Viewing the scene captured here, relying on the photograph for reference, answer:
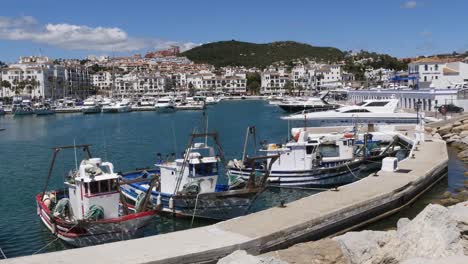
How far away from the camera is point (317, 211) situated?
15586 mm

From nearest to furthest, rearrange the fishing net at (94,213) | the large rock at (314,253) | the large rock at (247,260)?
the large rock at (247,260)
the large rock at (314,253)
the fishing net at (94,213)

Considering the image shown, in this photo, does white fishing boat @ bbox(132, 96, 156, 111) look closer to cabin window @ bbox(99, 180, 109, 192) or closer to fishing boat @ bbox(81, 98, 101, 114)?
fishing boat @ bbox(81, 98, 101, 114)

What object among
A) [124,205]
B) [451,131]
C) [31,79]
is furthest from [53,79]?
[124,205]

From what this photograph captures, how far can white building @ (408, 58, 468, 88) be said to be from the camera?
77188 millimetres

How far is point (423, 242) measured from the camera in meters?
8.48

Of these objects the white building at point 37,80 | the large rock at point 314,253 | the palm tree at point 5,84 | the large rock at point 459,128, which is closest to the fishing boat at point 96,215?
the large rock at point 314,253

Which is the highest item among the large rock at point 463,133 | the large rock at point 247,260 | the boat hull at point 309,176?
the large rock at point 247,260

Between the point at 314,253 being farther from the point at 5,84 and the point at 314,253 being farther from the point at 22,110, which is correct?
the point at 5,84

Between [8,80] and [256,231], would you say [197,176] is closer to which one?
[256,231]

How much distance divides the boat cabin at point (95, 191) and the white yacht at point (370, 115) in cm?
3620

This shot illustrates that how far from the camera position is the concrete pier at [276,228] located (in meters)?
11.6

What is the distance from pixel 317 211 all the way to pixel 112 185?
6.81 meters

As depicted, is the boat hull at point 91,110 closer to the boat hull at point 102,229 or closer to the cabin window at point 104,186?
the boat hull at point 102,229

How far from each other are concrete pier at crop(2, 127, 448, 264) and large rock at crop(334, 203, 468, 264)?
3641mm
